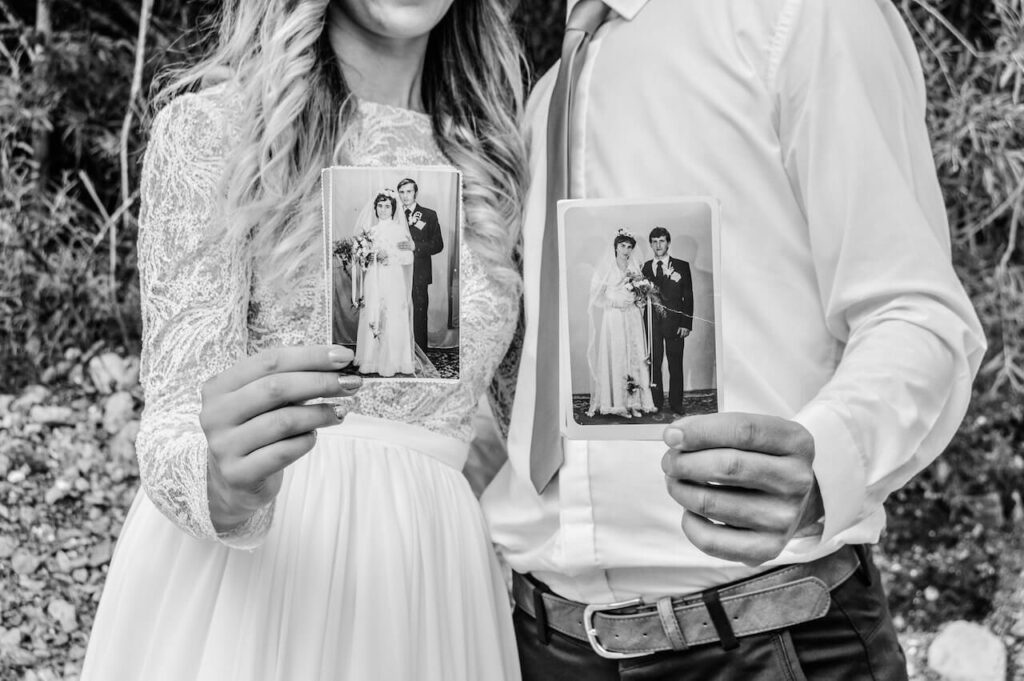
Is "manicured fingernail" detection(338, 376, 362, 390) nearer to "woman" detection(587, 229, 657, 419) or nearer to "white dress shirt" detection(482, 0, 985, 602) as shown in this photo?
"woman" detection(587, 229, 657, 419)

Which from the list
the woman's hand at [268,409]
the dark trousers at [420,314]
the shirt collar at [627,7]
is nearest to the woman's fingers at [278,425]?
the woman's hand at [268,409]

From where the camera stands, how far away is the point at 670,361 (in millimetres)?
900

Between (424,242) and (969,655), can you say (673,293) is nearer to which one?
(424,242)

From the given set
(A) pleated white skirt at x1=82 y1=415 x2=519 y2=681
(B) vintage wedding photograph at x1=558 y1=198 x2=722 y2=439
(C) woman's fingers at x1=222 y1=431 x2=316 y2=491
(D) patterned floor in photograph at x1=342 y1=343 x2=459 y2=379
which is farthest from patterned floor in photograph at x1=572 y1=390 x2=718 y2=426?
(A) pleated white skirt at x1=82 y1=415 x2=519 y2=681

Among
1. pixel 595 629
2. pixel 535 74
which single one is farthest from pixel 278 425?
pixel 535 74

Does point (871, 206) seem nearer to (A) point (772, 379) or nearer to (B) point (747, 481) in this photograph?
(A) point (772, 379)

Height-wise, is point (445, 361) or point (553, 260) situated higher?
point (553, 260)

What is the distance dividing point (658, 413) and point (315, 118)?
2.34 ft

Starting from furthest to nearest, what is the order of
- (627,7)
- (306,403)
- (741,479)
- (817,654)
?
1. (627,7)
2. (817,654)
3. (306,403)
4. (741,479)

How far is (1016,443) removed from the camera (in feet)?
8.22

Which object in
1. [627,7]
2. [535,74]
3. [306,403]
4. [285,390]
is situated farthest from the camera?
[535,74]

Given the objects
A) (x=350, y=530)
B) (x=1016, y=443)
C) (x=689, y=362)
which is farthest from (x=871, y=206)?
(x=1016, y=443)

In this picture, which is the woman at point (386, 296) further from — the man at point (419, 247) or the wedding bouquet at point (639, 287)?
the wedding bouquet at point (639, 287)

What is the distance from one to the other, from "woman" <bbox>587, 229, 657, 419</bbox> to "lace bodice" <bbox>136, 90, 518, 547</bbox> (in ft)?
1.15
